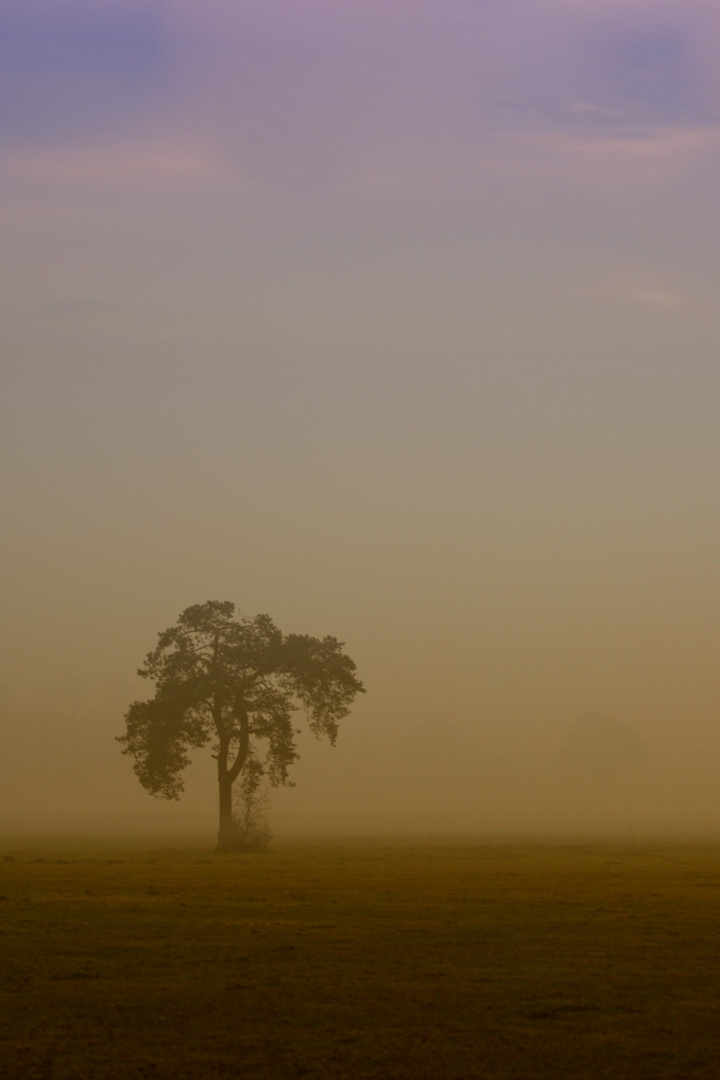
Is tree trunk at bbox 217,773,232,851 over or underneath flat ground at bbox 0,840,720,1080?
over

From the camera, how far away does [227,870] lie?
34.9 metres

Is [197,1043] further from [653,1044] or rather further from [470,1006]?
[653,1044]

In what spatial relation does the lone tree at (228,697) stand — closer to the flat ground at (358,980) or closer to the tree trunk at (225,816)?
the tree trunk at (225,816)

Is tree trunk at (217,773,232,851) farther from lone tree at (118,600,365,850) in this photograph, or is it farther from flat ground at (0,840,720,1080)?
flat ground at (0,840,720,1080)

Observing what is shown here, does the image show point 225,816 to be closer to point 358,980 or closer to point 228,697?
point 228,697

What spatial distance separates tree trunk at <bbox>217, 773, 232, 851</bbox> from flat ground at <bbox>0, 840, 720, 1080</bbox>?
819 inches

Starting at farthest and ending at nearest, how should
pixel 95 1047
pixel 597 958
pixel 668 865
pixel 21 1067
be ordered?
pixel 668 865 → pixel 597 958 → pixel 95 1047 → pixel 21 1067

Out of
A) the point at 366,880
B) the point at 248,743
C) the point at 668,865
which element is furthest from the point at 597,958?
the point at 248,743

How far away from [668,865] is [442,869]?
8547 millimetres

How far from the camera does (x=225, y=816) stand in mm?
51000

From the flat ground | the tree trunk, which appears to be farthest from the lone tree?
the flat ground

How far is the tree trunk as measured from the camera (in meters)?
49.7

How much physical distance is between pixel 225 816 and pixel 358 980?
36086 millimetres

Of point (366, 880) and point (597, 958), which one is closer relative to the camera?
point (597, 958)
